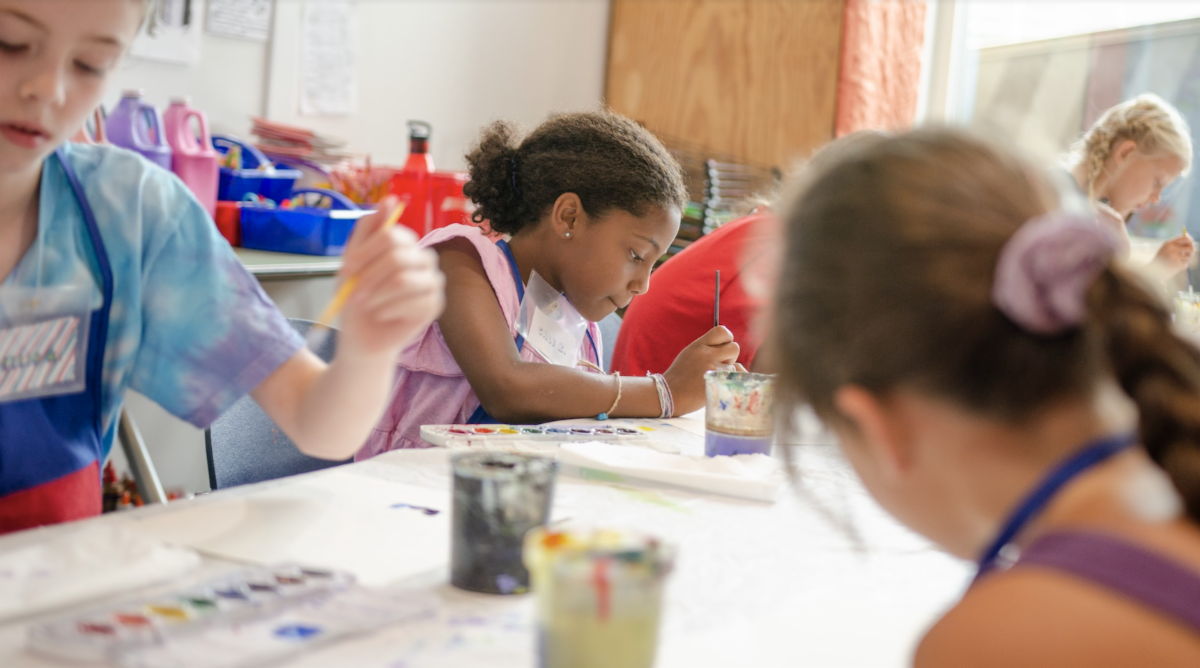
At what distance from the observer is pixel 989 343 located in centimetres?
57

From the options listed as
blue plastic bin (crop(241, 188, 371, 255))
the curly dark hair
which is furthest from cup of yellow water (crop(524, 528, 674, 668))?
blue plastic bin (crop(241, 188, 371, 255))

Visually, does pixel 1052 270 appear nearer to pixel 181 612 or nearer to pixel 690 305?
pixel 181 612

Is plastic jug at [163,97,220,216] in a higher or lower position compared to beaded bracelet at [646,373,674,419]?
higher

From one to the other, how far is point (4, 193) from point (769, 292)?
2.40ft

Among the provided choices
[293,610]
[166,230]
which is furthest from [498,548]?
[166,230]

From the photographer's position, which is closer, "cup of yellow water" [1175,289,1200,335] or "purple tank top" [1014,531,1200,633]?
"purple tank top" [1014,531,1200,633]

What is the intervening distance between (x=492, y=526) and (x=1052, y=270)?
1.38 ft

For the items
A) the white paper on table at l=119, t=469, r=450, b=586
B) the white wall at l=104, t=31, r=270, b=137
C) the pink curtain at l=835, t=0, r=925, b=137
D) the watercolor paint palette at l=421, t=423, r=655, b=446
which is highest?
the pink curtain at l=835, t=0, r=925, b=137

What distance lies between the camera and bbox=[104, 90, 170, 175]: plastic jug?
2.17 meters

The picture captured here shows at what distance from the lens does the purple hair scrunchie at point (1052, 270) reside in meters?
0.54

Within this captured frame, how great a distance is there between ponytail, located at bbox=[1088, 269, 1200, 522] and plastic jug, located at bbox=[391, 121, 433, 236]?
213cm

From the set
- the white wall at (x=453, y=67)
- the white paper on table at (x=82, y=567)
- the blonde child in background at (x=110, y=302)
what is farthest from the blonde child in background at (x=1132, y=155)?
the white paper on table at (x=82, y=567)

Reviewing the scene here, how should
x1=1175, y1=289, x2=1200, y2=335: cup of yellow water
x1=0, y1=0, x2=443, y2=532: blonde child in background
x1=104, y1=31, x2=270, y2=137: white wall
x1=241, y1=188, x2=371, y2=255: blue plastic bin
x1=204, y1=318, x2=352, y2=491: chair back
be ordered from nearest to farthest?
x1=0, y1=0, x2=443, y2=532: blonde child in background → x1=204, y1=318, x2=352, y2=491: chair back → x1=1175, y1=289, x2=1200, y2=335: cup of yellow water → x1=241, y1=188, x2=371, y2=255: blue plastic bin → x1=104, y1=31, x2=270, y2=137: white wall

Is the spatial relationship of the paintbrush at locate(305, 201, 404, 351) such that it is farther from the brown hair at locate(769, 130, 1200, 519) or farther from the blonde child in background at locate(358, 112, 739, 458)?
the blonde child in background at locate(358, 112, 739, 458)
